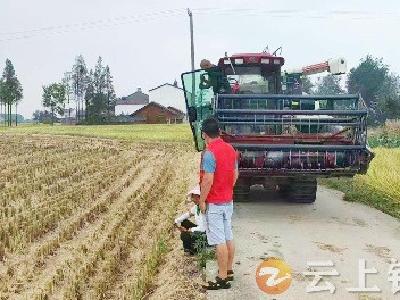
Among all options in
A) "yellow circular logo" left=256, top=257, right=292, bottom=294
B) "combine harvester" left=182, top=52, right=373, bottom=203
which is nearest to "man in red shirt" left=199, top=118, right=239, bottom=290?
"yellow circular logo" left=256, top=257, right=292, bottom=294

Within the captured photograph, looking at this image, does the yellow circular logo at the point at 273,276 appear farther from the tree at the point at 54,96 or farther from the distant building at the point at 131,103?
the distant building at the point at 131,103

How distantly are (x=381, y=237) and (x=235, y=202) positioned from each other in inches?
127

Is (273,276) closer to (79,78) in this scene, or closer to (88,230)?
(88,230)

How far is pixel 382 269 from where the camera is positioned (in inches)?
249

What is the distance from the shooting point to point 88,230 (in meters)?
8.67

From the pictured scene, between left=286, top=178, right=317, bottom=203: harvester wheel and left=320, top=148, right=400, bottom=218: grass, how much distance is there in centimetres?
139

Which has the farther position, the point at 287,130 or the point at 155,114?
the point at 155,114

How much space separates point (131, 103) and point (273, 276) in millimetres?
104407

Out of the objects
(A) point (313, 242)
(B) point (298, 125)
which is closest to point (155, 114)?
(B) point (298, 125)

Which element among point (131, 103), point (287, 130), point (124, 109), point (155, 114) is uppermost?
point (131, 103)

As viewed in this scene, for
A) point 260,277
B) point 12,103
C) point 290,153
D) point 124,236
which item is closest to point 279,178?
point 290,153

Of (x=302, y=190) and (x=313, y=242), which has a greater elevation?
(x=302, y=190)

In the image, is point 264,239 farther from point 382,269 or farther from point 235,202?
point 235,202

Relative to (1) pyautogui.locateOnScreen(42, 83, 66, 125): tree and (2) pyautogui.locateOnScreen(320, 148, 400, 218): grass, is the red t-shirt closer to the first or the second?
(2) pyautogui.locateOnScreen(320, 148, 400, 218): grass
